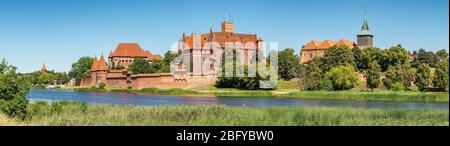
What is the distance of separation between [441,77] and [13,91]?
37.1m

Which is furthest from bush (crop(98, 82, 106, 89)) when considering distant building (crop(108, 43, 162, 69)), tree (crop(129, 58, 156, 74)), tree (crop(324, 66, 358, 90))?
tree (crop(324, 66, 358, 90))

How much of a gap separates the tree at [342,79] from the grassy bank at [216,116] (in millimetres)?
28655

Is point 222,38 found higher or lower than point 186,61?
higher

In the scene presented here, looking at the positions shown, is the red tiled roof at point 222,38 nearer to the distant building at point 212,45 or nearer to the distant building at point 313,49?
the distant building at point 212,45

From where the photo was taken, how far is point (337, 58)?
189 ft

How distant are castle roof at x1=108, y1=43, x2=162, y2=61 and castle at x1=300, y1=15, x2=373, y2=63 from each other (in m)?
24.3

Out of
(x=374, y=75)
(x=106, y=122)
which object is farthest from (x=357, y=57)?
(x=106, y=122)

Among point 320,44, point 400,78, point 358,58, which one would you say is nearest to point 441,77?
point 400,78

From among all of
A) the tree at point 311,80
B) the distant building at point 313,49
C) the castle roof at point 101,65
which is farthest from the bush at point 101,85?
the distant building at point 313,49

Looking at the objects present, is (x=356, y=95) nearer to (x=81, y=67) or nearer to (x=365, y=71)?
(x=365, y=71)

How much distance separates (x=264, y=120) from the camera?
1580cm

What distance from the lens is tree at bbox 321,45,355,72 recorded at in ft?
188

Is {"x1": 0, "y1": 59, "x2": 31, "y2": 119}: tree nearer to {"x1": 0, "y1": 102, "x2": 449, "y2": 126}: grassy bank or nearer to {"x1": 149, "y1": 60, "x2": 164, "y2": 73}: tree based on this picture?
{"x1": 0, "y1": 102, "x2": 449, "y2": 126}: grassy bank
